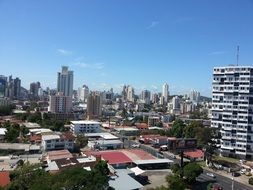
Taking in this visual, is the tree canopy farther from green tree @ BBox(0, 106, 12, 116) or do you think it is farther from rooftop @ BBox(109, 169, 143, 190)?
green tree @ BBox(0, 106, 12, 116)

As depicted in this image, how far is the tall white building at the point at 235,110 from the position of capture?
106 ft

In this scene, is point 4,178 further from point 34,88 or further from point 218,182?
point 34,88

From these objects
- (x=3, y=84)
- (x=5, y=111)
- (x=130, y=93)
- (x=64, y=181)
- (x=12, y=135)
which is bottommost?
(x=64, y=181)

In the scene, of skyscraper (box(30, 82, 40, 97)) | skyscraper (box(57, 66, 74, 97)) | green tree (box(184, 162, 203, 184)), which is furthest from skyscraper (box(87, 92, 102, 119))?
skyscraper (box(30, 82, 40, 97))

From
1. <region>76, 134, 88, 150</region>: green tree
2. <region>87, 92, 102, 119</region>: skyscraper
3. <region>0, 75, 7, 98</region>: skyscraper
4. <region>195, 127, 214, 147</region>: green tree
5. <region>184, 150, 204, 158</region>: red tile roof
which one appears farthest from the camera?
<region>0, 75, 7, 98</region>: skyscraper

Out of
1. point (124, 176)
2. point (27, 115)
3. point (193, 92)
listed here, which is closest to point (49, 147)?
point (124, 176)

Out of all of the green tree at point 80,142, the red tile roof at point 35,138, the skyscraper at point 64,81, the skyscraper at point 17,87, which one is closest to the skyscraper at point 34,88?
the skyscraper at point 17,87

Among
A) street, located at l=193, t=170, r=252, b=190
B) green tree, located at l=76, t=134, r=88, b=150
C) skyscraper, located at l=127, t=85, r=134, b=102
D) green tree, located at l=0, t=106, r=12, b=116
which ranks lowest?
street, located at l=193, t=170, r=252, b=190

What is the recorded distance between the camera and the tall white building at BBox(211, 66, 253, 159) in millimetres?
32438

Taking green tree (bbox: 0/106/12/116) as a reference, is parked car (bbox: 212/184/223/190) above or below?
below

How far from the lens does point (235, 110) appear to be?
109 feet

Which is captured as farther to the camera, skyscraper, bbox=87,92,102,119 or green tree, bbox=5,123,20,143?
skyscraper, bbox=87,92,102,119

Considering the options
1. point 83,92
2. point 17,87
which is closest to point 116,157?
point 17,87

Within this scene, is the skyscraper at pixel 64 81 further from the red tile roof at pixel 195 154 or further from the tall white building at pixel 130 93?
the red tile roof at pixel 195 154
